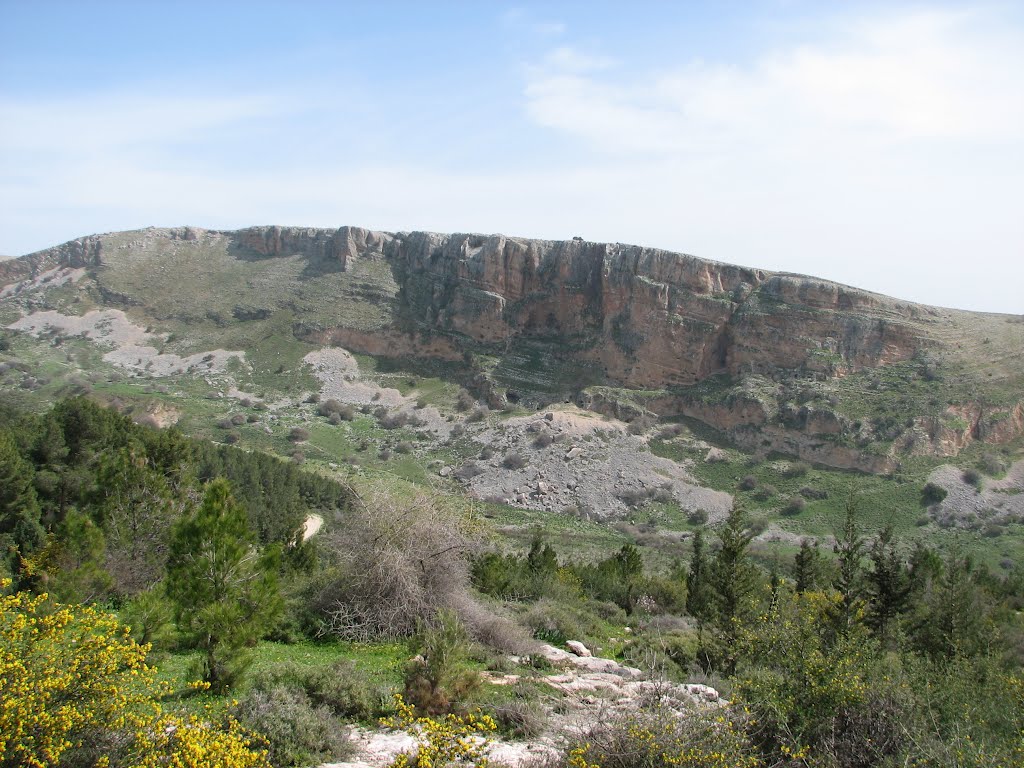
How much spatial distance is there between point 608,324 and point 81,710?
66307mm

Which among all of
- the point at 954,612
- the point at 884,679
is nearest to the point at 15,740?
the point at 884,679

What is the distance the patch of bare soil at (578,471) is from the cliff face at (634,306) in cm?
1012

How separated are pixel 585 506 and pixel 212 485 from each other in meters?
44.6

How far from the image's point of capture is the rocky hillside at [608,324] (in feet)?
181

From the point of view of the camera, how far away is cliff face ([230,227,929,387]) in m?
60.1

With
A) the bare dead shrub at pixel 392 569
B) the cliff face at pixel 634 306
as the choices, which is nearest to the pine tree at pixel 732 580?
the bare dead shrub at pixel 392 569

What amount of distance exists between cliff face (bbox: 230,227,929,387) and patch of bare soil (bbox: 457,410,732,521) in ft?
33.2

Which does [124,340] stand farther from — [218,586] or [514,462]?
[218,586]

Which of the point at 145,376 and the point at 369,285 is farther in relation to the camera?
the point at 369,285

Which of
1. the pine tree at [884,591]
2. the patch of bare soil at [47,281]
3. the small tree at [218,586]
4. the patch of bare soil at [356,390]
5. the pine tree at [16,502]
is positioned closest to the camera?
the small tree at [218,586]

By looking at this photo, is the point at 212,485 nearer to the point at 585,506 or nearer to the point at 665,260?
the point at 585,506

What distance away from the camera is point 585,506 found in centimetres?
5334

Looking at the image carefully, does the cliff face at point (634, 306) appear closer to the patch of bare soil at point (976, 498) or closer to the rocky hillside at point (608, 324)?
the rocky hillside at point (608, 324)

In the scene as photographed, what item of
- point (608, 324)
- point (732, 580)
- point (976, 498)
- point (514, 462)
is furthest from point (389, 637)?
point (608, 324)
